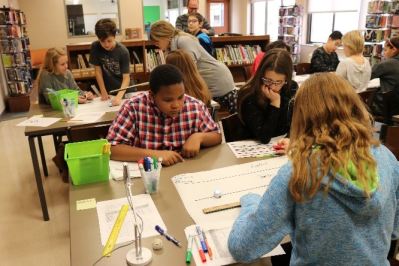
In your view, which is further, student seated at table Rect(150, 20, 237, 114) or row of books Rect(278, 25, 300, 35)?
row of books Rect(278, 25, 300, 35)

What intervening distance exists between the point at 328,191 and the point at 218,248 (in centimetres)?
38

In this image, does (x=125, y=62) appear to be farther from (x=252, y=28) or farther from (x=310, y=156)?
(x=252, y=28)

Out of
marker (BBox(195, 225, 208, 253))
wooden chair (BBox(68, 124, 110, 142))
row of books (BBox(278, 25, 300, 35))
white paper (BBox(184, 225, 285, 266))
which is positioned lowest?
white paper (BBox(184, 225, 285, 266))

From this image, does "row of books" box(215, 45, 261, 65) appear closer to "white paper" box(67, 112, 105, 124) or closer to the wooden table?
"white paper" box(67, 112, 105, 124)

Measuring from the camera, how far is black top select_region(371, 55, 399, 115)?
12.3 feet

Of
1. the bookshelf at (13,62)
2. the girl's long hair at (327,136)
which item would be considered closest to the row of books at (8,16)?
the bookshelf at (13,62)

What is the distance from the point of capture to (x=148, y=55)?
186 inches

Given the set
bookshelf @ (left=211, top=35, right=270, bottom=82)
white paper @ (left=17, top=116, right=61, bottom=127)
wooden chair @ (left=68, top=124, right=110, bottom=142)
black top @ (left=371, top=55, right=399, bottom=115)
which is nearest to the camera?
wooden chair @ (left=68, top=124, right=110, bottom=142)

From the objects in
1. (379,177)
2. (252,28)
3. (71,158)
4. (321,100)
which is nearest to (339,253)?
(379,177)

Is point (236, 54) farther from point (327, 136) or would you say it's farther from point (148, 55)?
point (327, 136)

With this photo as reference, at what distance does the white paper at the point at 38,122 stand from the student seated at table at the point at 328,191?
2.07 metres

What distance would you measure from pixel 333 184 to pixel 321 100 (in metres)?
0.22

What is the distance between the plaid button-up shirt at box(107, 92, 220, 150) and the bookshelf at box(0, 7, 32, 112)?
5.17 m

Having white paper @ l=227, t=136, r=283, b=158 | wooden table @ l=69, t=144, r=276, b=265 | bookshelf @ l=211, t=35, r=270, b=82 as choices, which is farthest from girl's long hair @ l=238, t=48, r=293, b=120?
bookshelf @ l=211, t=35, r=270, b=82
